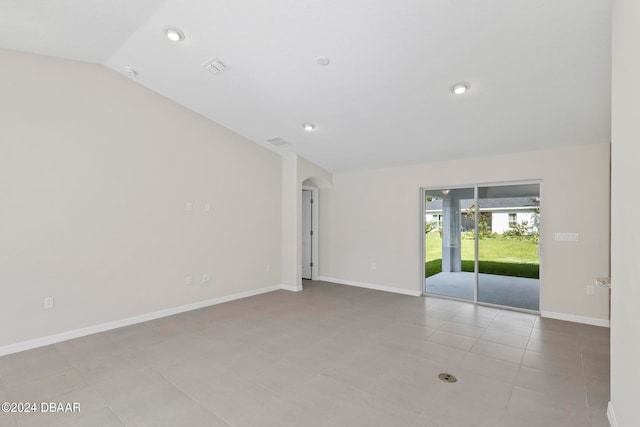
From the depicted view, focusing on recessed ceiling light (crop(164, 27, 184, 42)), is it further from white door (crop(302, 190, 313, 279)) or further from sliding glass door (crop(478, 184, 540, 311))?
sliding glass door (crop(478, 184, 540, 311))

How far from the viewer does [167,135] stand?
4598mm

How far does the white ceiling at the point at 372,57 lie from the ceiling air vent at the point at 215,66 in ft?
0.29

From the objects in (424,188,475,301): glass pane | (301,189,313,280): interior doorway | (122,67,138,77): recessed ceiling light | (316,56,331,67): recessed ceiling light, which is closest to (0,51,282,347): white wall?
(122,67,138,77): recessed ceiling light

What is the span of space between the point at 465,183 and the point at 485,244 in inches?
43.6

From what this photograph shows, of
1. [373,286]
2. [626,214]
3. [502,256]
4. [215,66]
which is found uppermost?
[215,66]

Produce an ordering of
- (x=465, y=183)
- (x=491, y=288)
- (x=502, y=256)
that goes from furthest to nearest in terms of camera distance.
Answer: (x=491, y=288) → (x=465, y=183) → (x=502, y=256)

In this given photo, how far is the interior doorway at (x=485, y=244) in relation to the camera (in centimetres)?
484

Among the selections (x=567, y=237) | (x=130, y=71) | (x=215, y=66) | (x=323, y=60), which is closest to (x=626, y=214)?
(x=323, y=60)

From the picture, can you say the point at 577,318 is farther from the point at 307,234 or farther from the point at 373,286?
the point at 307,234

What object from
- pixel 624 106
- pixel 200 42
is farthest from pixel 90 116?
pixel 624 106

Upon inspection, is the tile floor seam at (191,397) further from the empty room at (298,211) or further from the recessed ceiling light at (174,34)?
the recessed ceiling light at (174,34)

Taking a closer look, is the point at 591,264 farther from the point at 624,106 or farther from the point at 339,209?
the point at 339,209

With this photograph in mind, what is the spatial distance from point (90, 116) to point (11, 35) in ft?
3.24

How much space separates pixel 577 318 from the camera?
4.30 m
